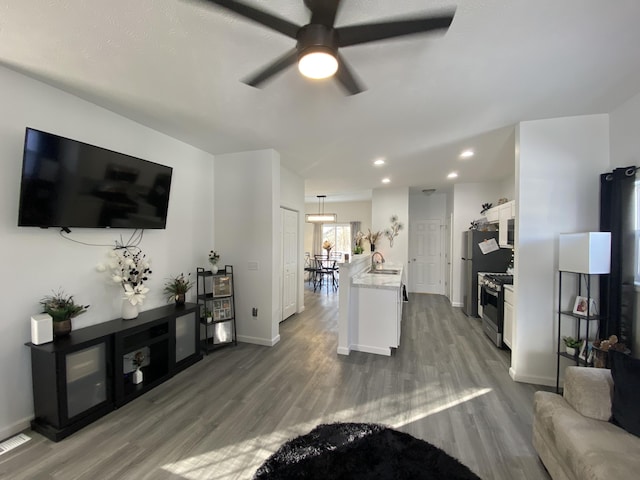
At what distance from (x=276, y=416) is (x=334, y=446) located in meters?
0.60

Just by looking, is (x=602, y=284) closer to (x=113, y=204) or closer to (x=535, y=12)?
(x=535, y=12)

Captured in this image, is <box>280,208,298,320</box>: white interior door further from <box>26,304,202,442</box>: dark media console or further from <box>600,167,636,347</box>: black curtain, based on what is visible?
<box>600,167,636,347</box>: black curtain

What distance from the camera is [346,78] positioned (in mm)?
1648

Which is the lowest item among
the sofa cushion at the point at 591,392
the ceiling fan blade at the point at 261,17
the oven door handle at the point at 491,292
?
the sofa cushion at the point at 591,392

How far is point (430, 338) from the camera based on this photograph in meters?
4.14

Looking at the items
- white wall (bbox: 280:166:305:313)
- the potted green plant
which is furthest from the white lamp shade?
white wall (bbox: 280:166:305:313)

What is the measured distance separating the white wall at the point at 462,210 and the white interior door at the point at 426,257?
106cm

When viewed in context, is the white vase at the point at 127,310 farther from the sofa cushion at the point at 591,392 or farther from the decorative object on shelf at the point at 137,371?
the sofa cushion at the point at 591,392

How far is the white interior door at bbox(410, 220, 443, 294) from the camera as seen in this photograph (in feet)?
23.6

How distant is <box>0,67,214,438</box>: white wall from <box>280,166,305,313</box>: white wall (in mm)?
1846

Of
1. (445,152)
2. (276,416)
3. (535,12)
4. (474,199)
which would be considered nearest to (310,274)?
(474,199)

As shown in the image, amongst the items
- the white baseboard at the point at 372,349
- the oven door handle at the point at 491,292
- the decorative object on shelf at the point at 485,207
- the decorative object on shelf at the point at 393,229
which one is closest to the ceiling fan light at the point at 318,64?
the white baseboard at the point at 372,349

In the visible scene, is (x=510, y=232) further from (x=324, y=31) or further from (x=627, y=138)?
(x=324, y=31)

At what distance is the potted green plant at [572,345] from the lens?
8.64 feet
